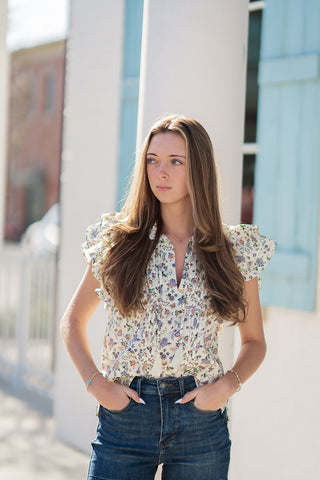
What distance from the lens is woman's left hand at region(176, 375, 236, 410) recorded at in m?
1.89

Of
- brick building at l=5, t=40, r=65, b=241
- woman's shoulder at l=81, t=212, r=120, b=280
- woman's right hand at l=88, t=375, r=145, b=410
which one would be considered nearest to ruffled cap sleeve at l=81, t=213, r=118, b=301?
woman's shoulder at l=81, t=212, r=120, b=280

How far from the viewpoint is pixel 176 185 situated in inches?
78.5

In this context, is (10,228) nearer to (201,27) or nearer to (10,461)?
(10,461)

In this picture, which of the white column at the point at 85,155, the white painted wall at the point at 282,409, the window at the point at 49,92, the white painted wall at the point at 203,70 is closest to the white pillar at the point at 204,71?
the white painted wall at the point at 203,70

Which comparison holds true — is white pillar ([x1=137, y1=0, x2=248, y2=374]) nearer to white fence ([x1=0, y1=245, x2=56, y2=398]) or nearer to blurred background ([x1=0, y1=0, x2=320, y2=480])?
blurred background ([x1=0, y1=0, x2=320, y2=480])

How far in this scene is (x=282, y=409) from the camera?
11.1 ft

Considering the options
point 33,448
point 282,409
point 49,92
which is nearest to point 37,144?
point 49,92

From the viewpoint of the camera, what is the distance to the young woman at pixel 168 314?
6.21ft

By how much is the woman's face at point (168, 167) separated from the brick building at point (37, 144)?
1009 inches

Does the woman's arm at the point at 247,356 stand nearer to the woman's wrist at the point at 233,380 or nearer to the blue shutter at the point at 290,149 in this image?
the woman's wrist at the point at 233,380

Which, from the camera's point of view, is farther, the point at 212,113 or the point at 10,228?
the point at 10,228

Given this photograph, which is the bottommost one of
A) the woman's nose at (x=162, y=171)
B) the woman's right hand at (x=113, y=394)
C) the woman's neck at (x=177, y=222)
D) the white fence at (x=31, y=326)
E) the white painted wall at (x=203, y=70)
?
the white fence at (x=31, y=326)

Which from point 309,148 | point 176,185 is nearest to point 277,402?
point 309,148

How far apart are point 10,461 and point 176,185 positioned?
2.92 m
